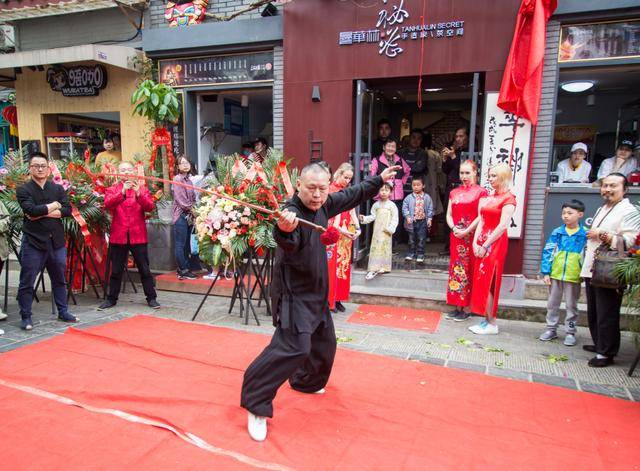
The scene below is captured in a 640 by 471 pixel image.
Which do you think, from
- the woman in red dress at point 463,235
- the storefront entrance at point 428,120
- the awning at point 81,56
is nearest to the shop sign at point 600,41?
the storefront entrance at point 428,120

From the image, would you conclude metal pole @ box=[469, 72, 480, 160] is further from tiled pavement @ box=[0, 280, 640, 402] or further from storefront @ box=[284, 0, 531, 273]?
tiled pavement @ box=[0, 280, 640, 402]

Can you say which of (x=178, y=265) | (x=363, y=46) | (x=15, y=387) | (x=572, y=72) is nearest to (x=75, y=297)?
(x=178, y=265)

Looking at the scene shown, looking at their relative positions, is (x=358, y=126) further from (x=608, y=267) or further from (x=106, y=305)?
(x=106, y=305)

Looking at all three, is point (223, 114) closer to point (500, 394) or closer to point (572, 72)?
point (572, 72)

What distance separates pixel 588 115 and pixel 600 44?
3446mm

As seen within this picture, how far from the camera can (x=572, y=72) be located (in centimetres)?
580

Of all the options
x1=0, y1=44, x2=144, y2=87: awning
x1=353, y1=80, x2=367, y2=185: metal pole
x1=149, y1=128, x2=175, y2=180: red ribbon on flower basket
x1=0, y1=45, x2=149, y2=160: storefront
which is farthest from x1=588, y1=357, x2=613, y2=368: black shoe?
x1=0, y1=44, x2=144, y2=87: awning

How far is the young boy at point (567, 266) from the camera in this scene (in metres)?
4.36

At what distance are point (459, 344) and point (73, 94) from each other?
8330 millimetres

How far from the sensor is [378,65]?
6.36 m

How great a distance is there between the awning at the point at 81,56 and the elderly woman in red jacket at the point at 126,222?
3.02 meters

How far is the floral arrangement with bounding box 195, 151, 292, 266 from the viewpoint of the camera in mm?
4828

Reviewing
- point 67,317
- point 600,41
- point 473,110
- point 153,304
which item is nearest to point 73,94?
point 153,304

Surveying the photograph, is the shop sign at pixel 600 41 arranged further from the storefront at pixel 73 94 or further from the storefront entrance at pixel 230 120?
the storefront at pixel 73 94
